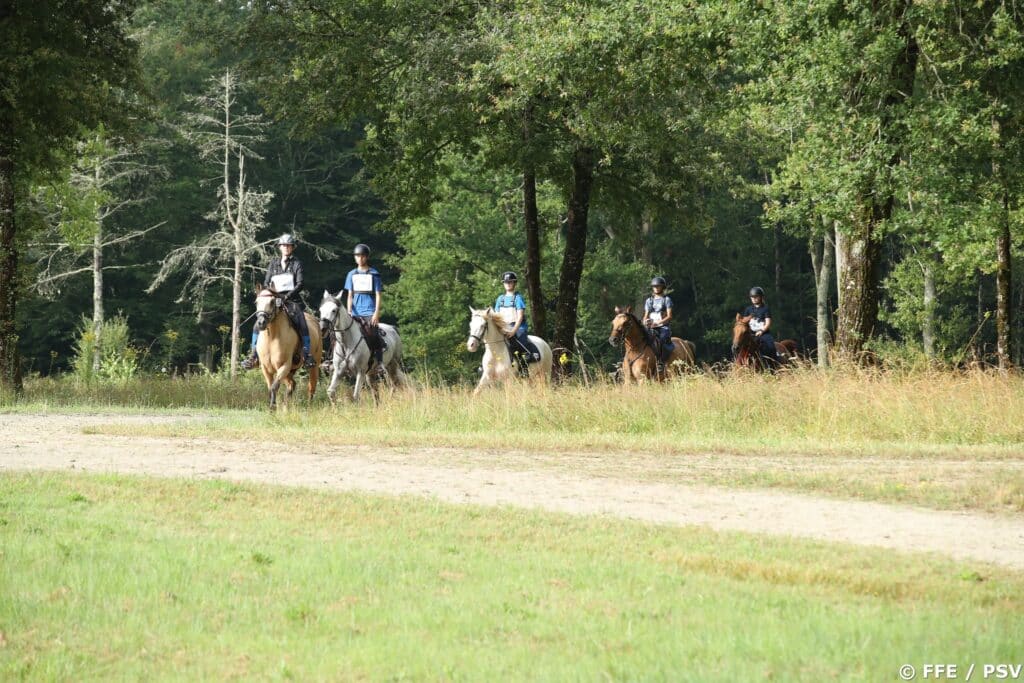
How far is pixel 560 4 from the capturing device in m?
26.2

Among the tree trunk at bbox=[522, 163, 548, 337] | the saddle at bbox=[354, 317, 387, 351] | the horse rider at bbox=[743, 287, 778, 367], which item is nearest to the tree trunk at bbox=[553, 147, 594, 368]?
the tree trunk at bbox=[522, 163, 548, 337]

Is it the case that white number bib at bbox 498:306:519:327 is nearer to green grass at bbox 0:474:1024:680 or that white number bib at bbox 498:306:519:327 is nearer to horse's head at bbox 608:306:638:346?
horse's head at bbox 608:306:638:346

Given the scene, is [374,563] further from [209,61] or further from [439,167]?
[209,61]

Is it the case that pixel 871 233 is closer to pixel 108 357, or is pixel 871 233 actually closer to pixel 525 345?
pixel 525 345

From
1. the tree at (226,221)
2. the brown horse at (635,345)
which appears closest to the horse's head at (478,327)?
the brown horse at (635,345)

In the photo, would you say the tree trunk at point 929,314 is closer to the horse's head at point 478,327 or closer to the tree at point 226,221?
the tree at point 226,221

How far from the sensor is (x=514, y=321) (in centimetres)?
2414

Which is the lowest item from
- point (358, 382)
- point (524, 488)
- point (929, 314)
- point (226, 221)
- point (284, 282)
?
point (524, 488)

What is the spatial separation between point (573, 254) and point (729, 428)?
15.4m

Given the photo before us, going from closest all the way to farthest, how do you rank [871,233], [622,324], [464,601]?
1. [464,601]
2. [871,233]
3. [622,324]

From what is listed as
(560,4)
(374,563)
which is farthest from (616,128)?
(374,563)

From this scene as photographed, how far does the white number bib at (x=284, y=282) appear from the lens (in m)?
22.5

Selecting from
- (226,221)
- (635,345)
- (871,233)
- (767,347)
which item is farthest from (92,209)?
(226,221)

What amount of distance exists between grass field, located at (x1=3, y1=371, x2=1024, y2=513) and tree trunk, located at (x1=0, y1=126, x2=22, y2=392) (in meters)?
6.83
